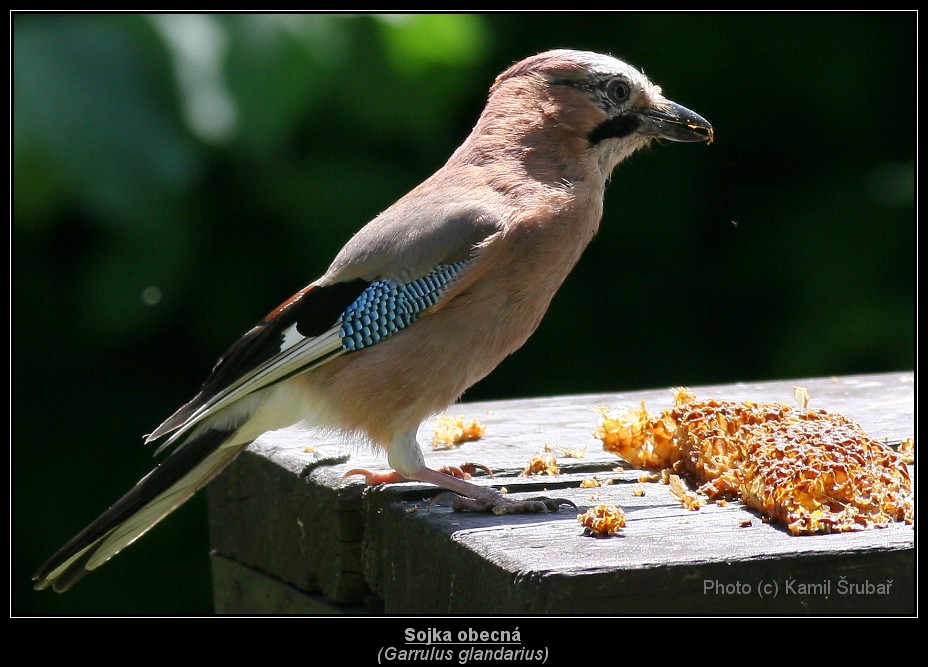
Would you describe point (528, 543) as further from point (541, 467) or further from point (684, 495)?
point (541, 467)

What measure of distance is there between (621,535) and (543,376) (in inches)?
131

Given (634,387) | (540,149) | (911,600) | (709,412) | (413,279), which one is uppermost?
(540,149)

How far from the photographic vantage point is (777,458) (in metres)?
2.48

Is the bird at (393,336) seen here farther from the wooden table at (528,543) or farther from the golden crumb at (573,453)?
the golden crumb at (573,453)

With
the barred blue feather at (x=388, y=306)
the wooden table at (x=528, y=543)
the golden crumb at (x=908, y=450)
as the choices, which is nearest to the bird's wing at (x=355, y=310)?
the barred blue feather at (x=388, y=306)

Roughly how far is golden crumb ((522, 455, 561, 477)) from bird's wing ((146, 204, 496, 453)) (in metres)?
0.44

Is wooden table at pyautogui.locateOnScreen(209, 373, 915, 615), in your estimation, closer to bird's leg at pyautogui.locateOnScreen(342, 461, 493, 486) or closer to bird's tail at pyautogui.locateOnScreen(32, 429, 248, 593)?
bird's leg at pyautogui.locateOnScreen(342, 461, 493, 486)

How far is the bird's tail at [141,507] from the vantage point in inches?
111

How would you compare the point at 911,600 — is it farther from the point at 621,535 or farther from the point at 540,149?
the point at 540,149

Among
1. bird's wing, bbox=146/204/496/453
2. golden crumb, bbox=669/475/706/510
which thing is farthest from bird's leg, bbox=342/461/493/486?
golden crumb, bbox=669/475/706/510

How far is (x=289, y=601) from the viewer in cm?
293

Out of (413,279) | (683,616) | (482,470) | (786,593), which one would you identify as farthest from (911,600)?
(413,279)

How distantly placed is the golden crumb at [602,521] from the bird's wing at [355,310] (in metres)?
0.79

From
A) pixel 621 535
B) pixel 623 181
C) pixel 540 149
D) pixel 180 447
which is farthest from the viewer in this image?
pixel 623 181
